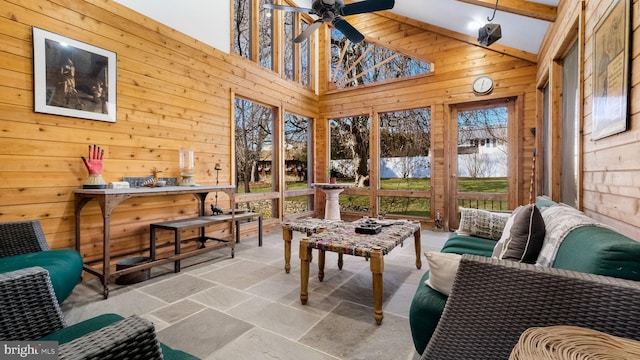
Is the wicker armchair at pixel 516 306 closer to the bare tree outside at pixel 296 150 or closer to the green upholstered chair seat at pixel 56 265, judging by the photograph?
the green upholstered chair seat at pixel 56 265

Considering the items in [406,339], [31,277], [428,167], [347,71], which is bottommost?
[406,339]

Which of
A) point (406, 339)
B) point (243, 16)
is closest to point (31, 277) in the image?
point (406, 339)

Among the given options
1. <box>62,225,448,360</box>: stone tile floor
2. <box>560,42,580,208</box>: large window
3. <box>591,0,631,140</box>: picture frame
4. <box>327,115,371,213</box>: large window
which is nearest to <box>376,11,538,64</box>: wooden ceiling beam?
<box>560,42,580,208</box>: large window

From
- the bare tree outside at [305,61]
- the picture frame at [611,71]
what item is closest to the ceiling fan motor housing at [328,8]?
the picture frame at [611,71]

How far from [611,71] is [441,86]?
3455mm

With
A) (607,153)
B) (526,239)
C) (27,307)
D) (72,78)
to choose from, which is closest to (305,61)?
(72,78)

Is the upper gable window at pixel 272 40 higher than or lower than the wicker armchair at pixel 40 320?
higher

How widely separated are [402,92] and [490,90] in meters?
1.44

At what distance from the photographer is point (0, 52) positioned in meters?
2.31

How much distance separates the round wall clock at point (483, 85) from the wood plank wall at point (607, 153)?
6.10 ft

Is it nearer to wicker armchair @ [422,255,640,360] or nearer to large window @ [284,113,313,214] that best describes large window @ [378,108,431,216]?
large window @ [284,113,313,214]

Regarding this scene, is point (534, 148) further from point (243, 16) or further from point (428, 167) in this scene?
point (243, 16)

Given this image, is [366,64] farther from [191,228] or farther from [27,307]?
[27,307]

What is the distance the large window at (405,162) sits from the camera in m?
5.25
